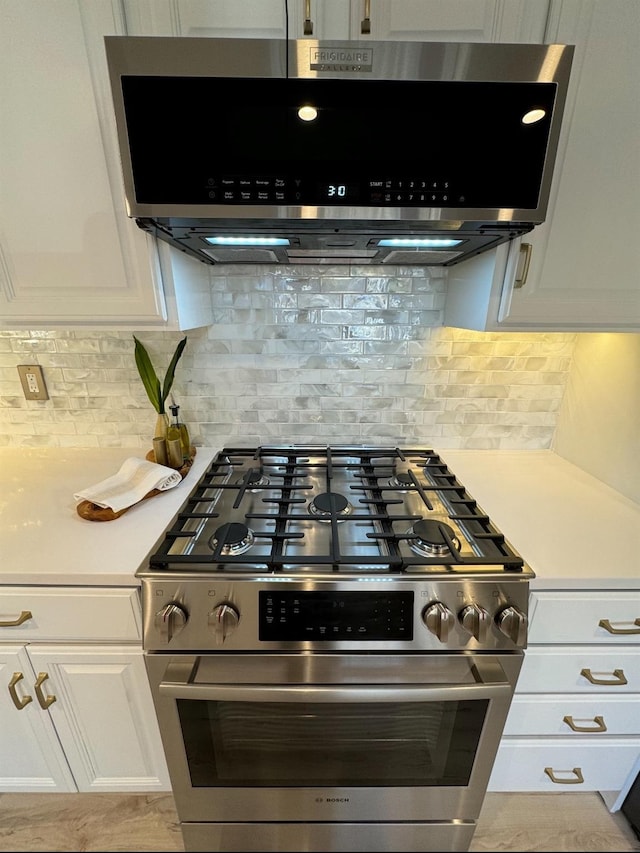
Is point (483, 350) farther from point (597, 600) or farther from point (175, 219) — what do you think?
point (175, 219)

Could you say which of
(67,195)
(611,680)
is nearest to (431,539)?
(611,680)

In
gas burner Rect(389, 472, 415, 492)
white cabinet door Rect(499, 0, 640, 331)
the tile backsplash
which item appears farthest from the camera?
the tile backsplash

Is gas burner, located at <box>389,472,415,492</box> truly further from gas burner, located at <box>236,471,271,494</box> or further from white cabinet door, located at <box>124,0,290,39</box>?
white cabinet door, located at <box>124,0,290,39</box>

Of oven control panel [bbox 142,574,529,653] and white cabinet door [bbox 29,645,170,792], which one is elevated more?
oven control panel [bbox 142,574,529,653]

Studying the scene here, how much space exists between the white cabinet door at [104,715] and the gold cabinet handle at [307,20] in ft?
4.95

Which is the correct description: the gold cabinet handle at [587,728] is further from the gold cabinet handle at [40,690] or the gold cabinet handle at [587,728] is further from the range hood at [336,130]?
the gold cabinet handle at [40,690]

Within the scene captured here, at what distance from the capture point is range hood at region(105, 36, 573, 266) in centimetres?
69

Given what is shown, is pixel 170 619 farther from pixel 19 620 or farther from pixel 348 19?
pixel 348 19

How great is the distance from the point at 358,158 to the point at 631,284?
0.80 metres

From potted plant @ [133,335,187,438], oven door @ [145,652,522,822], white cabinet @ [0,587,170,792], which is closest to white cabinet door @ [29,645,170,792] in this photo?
white cabinet @ [0,587,170,792]

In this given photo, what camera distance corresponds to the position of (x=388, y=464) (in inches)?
53.5

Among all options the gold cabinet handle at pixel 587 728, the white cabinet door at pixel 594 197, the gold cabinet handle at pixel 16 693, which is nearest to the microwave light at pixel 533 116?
the white cabinet door at pixel 594 197

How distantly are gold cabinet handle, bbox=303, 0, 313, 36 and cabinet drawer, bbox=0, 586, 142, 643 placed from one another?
130cm

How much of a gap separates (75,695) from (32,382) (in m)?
1.05
